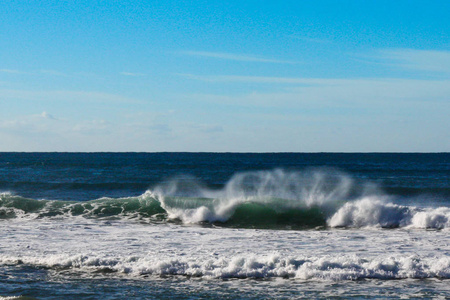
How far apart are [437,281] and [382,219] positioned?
903 cm

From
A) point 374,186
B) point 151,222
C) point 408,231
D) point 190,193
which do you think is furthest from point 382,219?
point 374,186

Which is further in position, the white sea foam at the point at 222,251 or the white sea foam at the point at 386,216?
the white sea foam at the point at 386,216

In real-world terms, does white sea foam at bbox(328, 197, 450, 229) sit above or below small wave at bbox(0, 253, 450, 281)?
above

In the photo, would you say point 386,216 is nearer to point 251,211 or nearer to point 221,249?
point 251,211

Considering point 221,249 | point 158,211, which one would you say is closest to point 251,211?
point 158,211

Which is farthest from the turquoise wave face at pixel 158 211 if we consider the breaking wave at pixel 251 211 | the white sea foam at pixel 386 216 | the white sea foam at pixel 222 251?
the white sea foam at pixel 222 251

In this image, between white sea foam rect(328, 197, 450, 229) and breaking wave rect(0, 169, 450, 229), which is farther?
breaking wave rect(0, 169, 450, 229)

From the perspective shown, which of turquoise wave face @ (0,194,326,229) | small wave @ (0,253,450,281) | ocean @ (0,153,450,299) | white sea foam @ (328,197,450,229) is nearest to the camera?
ocean @ (0,153,450,299)

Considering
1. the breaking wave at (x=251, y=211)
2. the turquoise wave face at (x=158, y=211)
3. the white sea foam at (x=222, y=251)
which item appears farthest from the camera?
the turquoise wave face at (x=158, y=211)

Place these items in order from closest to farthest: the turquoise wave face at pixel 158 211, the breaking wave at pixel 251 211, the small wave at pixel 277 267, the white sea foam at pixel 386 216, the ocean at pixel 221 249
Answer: the ocean at pixel 221 249 → the small wave at pixel 277 267 → the white sea foam at pixel 386 216 → the breaking wave at pixel 251 211 → the turquoise wave face at pixel 158 211

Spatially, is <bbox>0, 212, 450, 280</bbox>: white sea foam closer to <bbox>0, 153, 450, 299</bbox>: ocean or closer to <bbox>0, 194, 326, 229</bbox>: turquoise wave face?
<bbox>0, 153, 450, 299</bbox>: ocean

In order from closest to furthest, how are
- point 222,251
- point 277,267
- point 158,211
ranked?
point 277,267 < point 222,251 < point 158,211

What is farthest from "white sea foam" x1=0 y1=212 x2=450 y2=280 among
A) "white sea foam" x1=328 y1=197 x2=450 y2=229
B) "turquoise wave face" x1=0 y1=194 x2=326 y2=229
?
"turquoise wave face" x1=0 y1=194 x2=326 y2=229

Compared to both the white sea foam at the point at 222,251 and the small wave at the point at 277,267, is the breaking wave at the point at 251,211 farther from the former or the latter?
the small wave at the point at 277,267
